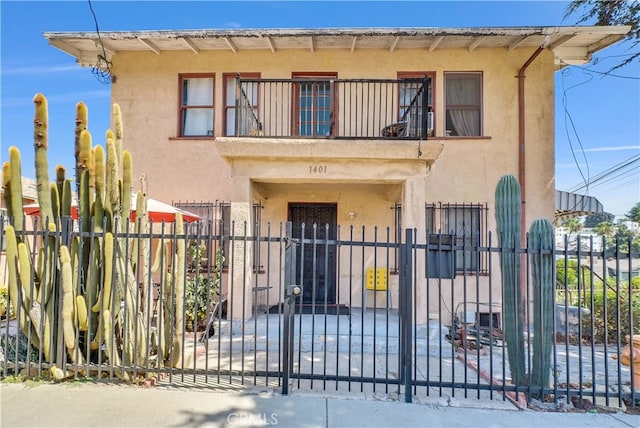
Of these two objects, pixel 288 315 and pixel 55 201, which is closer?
pixel 288 315

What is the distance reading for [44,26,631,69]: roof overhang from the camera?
8281 mm

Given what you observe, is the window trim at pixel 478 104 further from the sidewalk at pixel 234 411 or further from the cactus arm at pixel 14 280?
the cactus arm at pixel 14 280

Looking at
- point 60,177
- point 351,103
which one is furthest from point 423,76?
point 60,177

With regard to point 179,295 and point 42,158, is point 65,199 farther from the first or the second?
point 179,295

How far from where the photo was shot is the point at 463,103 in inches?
366

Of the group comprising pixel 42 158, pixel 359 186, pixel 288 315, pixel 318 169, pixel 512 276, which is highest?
pixel 318 169

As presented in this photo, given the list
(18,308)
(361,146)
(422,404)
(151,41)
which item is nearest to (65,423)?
(18,308)

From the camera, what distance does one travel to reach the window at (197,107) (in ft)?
31.2

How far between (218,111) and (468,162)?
6.28m

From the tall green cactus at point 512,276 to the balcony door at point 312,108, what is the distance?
552cm

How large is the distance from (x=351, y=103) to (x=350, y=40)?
1421mm

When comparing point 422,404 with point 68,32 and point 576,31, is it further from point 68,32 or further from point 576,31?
point 68,32

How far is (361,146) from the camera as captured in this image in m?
6.89

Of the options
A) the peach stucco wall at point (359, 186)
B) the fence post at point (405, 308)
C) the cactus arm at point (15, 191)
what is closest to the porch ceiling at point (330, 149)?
the peach stucco wall at point (359, 186)
